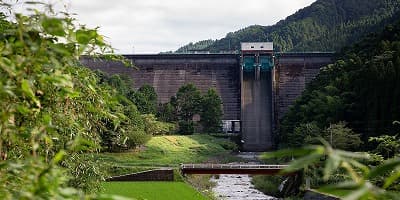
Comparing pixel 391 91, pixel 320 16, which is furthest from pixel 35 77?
pixel 320 16

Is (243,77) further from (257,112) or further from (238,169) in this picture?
(238,169)

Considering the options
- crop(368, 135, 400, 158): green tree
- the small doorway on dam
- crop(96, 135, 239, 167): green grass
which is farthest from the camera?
the small doorway on dam

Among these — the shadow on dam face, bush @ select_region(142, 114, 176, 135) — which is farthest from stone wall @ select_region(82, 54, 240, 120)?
bush @ select_region(142, 114, 176, 135)

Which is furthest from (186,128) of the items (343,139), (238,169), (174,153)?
(343,139)

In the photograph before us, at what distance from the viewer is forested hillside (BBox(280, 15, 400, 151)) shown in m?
32.2

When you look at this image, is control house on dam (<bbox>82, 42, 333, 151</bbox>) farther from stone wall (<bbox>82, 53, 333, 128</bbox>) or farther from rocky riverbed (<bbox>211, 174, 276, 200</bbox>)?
rocky riverbed (<bbox>211, 174, 276, 200</bbox>)

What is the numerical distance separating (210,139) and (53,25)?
49.5 meters

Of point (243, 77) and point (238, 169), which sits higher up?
point (243, 77)

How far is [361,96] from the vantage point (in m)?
35.2

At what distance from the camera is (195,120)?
59688 mm

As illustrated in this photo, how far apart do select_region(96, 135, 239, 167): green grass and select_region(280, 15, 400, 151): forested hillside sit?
601 cm

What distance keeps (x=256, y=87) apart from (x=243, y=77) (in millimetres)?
1626

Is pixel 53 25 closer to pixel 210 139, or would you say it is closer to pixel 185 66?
pixel 210 139

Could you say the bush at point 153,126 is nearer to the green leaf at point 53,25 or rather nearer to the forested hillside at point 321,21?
the green leaf at point 53,25
